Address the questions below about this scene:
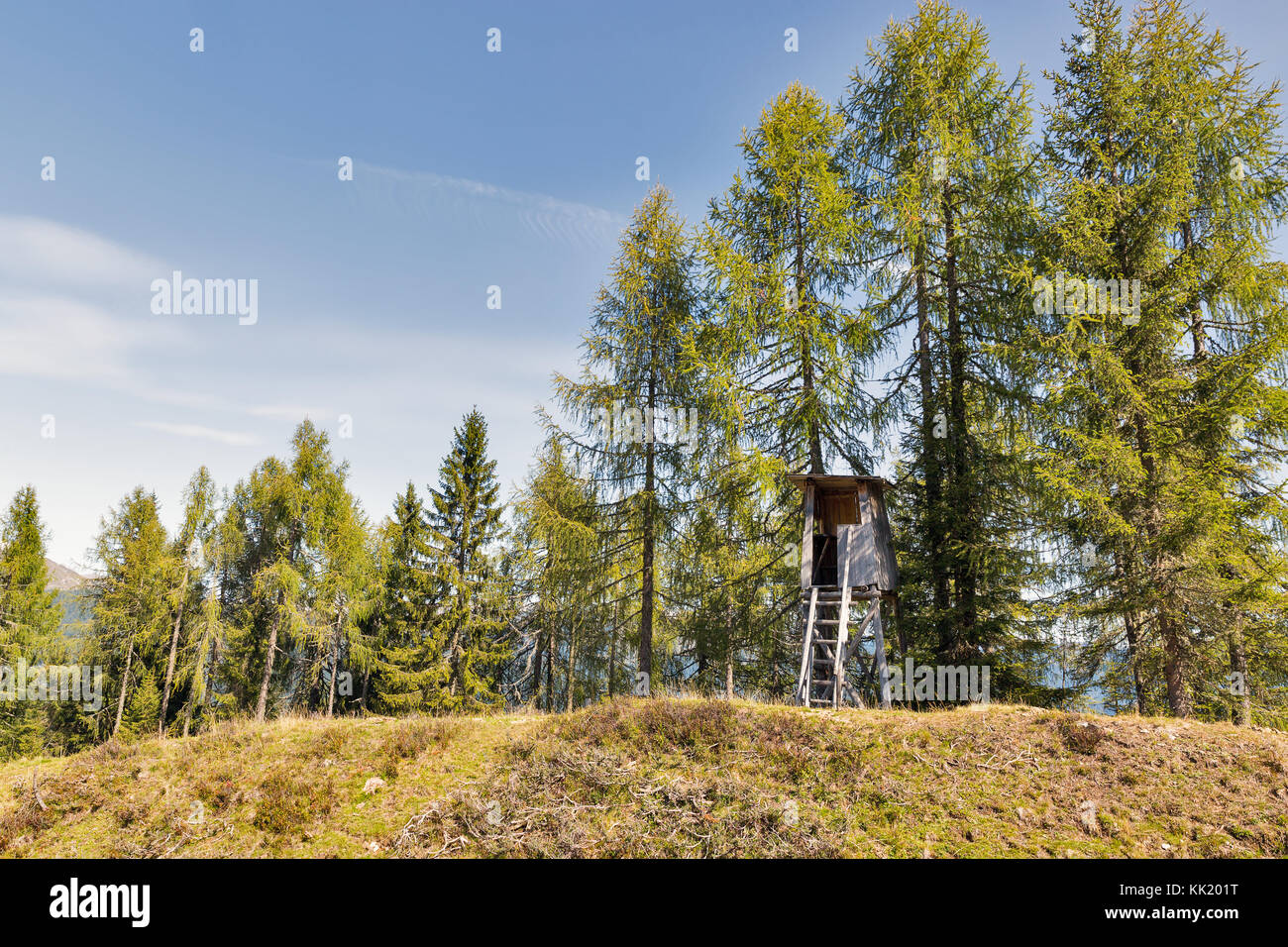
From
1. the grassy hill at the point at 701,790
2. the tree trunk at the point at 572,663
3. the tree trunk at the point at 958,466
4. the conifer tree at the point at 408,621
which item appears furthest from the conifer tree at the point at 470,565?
the tree trunk at the point at 958,466

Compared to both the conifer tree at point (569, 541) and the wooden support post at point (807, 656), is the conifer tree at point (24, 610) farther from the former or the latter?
the wooden support post at point (807, 656)

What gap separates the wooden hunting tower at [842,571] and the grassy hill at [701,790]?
2.37 meters

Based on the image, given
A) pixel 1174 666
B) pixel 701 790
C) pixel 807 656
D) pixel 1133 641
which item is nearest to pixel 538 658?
pixel 807 656

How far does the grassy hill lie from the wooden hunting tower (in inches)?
93.2

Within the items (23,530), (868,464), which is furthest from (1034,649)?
(23,530)

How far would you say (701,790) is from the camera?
828 centimetres

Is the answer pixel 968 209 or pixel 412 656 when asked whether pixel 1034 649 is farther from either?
pixel 412 656

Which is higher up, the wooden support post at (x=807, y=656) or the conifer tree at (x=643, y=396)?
the conifer tree at (x=643, y=396)

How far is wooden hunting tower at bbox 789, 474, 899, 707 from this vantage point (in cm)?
1257

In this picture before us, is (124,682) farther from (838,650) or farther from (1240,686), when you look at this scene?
(1240,686)

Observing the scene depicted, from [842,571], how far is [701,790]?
6.12m

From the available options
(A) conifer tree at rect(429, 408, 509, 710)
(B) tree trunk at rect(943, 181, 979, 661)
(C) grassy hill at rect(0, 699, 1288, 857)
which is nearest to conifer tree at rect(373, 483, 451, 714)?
(A) conifer tree at rect(429, 408, 509, 710)

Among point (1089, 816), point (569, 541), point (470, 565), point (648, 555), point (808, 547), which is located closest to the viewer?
point (1089, 816)

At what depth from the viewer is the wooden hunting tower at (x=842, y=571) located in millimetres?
12570
